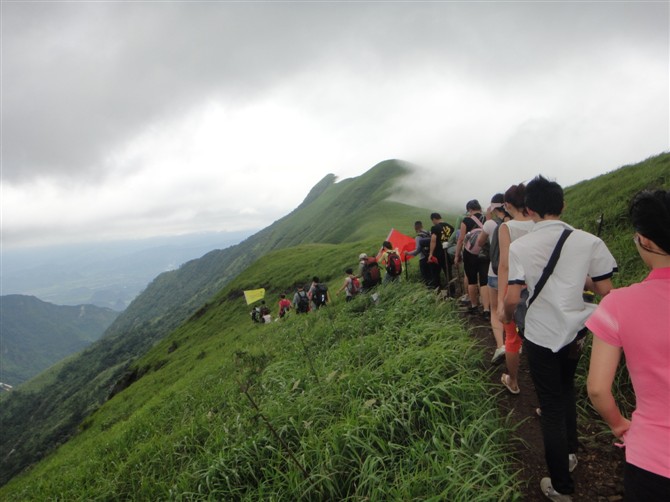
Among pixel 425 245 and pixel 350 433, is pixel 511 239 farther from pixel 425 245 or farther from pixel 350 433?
pixel 425 245

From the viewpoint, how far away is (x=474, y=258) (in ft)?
24.6

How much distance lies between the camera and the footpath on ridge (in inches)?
137

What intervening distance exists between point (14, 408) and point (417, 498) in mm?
168476

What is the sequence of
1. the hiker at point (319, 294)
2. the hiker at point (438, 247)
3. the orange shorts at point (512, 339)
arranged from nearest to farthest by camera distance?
the orange shorts at point (512, 339) → the hiker at point (438, 247) → the hiker at point (319, 294)

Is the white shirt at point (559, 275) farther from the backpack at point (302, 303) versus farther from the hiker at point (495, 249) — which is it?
the backpack at point (302, 303)

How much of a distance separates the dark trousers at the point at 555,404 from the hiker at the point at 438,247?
20.3ft

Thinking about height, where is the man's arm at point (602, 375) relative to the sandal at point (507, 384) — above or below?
above

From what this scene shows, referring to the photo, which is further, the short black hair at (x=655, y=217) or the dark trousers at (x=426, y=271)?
the dark trousers at (x=426, y=271)

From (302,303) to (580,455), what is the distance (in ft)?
48.7

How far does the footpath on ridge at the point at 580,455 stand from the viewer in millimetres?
3484

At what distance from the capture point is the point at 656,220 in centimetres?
195

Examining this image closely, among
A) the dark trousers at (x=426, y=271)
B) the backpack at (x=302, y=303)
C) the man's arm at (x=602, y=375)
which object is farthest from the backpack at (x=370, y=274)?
the man's arm at (x=602, y=375)

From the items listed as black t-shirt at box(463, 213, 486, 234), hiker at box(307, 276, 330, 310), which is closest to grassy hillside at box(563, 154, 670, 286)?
black t-shirt at box(463, 213, 486, 234)

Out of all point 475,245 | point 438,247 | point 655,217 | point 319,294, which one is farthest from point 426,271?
point 655,217
